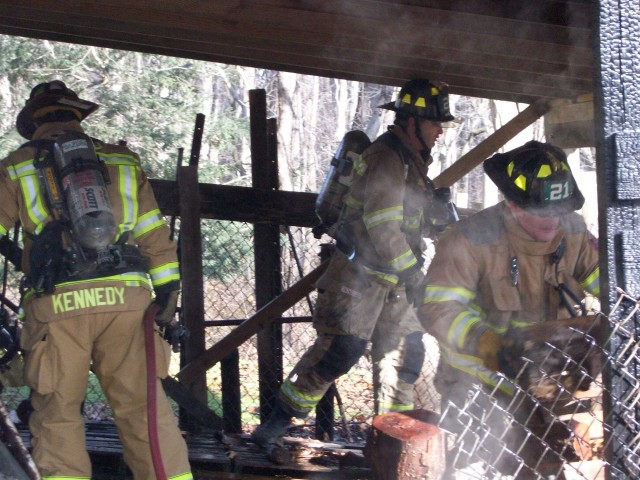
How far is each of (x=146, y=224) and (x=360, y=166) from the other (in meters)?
1.52

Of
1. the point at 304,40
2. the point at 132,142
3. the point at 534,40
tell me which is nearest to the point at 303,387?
the point at 304,40

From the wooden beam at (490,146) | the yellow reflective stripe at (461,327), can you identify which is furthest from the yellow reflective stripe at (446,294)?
the wooden beam at (490,146)

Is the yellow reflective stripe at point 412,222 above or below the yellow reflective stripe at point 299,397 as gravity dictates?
above

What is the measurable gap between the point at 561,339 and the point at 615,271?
0.34 meters

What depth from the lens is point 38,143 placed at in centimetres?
445

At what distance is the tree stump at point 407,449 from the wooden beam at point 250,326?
8.56ft

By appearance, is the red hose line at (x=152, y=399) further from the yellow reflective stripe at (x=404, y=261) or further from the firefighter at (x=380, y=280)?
the yellow reflective stripe at (x=404, y=261)

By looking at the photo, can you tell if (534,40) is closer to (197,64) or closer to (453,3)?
(453,3)

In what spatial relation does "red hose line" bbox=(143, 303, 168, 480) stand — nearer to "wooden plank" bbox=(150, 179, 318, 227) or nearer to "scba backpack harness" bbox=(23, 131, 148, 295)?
"scba backpack harness" bbox=(23, 131, 148, 295)

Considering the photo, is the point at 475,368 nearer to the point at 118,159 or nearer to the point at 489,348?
the point at 489,348

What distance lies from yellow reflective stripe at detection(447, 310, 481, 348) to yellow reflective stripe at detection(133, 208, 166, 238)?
1.68 m

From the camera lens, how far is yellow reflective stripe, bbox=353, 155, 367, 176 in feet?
18.1

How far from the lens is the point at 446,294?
4047 millimetres

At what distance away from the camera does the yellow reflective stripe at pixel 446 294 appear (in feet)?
13.3
